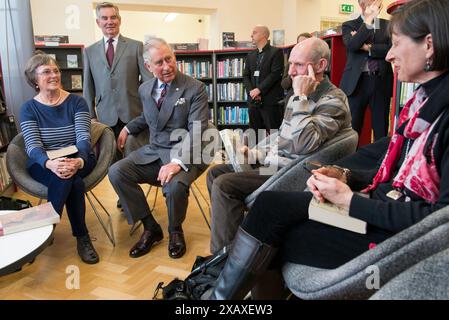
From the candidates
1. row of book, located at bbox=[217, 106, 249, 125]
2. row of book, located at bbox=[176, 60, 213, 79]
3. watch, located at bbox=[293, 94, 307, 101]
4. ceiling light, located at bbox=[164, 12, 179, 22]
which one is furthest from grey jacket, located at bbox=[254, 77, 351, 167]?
ceiling light, located at bbox=[164, 12, 179, 22]

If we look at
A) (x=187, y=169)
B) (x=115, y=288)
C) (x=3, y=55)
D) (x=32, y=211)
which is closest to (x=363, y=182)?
(x=187, y=169)

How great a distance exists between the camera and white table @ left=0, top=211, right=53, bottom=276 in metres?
1.31

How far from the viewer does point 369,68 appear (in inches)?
128

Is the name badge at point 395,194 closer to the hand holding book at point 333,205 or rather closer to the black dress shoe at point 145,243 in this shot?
the hand holding book at point 333,205

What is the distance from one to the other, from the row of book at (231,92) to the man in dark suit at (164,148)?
11.0ft

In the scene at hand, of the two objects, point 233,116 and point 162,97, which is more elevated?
point 162,97

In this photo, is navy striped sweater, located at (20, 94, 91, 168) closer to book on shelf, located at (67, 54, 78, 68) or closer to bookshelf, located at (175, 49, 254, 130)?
bookshelf, located at (175, 49, 254, 130)

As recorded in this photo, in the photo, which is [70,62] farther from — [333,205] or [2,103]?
[333,205]

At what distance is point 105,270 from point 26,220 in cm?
70

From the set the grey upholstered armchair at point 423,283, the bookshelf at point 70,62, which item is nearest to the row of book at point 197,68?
the bookshelf at point 70,62

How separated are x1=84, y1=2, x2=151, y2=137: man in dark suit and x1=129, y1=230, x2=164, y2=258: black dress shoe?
3.53 ft

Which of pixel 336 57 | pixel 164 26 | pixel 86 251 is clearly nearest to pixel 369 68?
pixel 336 57

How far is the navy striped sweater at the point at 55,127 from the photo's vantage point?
7.98 ft

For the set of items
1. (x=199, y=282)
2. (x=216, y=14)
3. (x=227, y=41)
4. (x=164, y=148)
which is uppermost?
(x=216, y=14)
